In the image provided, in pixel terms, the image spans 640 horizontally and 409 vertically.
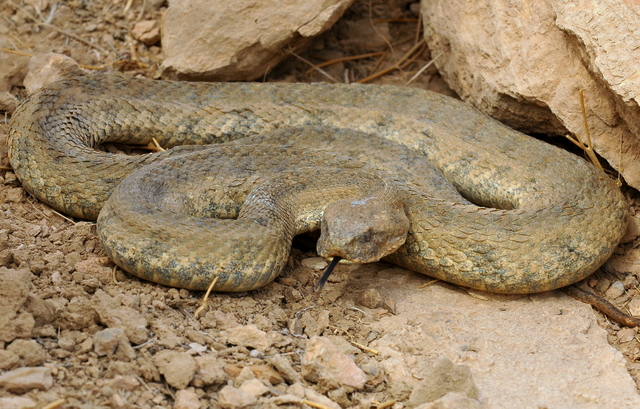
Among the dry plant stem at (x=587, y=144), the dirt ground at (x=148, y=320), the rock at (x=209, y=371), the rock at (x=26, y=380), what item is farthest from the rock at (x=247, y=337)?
the dry plant stem at (x=587, y=144)

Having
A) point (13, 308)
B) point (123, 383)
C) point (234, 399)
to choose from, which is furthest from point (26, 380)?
point (234, 399)

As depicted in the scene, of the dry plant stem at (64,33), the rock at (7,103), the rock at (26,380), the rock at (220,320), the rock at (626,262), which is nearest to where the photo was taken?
the rock at (26,380)

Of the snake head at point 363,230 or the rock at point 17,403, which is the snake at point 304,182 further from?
the rock at point 17,403

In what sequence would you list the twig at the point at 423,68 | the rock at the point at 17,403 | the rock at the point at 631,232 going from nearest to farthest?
the rock at the point at 17,403, the rock at the point at 631,232, the twig at the point at 423,68

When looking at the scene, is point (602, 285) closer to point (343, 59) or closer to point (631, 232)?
point (631, 232)

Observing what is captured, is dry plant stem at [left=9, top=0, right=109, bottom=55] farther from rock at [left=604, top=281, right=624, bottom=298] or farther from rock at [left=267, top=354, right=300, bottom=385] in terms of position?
rock at [left=604, top=281, right=624, bottom=298]

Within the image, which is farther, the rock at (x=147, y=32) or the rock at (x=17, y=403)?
the rock at (x=147, y=32)

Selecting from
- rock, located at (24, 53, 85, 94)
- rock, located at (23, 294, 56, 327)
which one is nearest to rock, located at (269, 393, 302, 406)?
rock, located at (23, 294, 56, 327)
